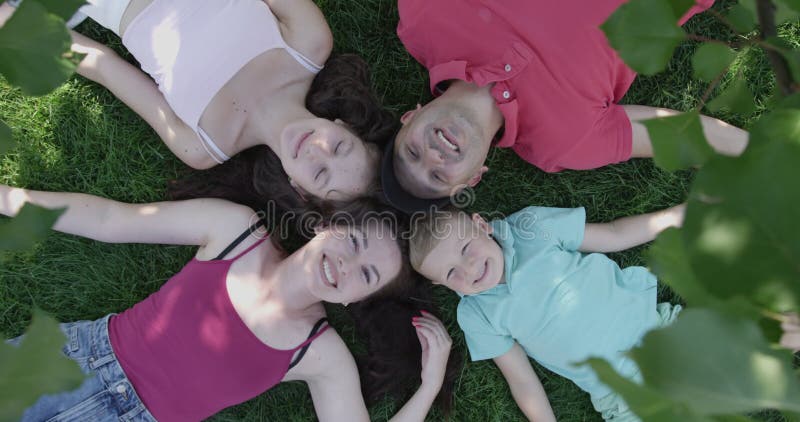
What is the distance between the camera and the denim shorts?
2643 mm

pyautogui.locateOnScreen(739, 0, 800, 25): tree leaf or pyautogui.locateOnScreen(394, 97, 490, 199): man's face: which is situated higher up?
pyautogui.locateOnScreen(739, 0, 800, 25): tree leaf

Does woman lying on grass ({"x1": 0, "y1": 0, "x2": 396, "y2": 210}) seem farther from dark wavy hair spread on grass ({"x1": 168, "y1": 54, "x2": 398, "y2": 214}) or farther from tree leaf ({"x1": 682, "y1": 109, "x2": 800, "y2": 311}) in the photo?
tree leaf ({"x1": 682, "y1": 109, "x2": 800, "y2": 311})

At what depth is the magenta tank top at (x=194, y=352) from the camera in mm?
2770

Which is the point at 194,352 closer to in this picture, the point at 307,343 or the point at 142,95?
the point at 307,343

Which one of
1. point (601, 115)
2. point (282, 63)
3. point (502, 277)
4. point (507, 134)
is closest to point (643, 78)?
point (601, 115)

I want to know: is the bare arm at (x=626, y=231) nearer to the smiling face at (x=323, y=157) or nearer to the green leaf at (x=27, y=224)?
the smiling face at (x=323, y=157)

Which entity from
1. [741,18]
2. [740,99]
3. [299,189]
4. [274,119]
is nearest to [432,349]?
[299,189]

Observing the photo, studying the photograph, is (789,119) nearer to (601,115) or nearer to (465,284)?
(601,115)

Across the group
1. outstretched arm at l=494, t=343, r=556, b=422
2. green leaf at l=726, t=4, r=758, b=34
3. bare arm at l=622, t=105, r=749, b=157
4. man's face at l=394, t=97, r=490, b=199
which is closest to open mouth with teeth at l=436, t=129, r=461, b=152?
man's face at l=394, t=97, r=490, b=199

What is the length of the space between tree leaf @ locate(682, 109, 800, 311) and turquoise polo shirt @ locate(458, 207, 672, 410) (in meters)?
2.30

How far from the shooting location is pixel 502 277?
3.00 metres

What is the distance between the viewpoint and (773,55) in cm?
93

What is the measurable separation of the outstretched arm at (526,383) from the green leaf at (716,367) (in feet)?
8.33

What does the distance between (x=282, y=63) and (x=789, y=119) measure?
2.38 metres
